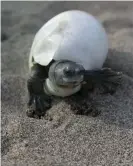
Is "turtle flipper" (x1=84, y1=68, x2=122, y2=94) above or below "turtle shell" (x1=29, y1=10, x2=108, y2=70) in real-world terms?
below

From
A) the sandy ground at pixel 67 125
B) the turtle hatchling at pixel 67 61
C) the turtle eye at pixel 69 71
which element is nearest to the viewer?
the sandy ground at pixel 67 125

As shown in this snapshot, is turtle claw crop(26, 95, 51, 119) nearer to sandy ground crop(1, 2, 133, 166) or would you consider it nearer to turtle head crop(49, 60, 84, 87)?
sandy ground crop(1, 2, 133, 166)

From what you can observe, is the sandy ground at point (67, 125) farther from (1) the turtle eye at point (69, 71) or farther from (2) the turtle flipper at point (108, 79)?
(1) the turtle eye at point (69, 71)

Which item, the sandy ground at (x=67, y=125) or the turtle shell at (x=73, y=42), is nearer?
the sandy ground at (x=67, y=125)

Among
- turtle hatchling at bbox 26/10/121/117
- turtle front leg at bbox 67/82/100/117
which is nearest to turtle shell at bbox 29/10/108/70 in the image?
turtle hatchling at bbox 26/10/121/117

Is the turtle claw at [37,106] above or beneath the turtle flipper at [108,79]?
beneath

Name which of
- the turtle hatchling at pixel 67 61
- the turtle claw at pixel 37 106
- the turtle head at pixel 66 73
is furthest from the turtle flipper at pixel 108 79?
the turtle claw at pixel 37 106

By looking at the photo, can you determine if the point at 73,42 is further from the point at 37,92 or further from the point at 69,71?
the point at 37,92
